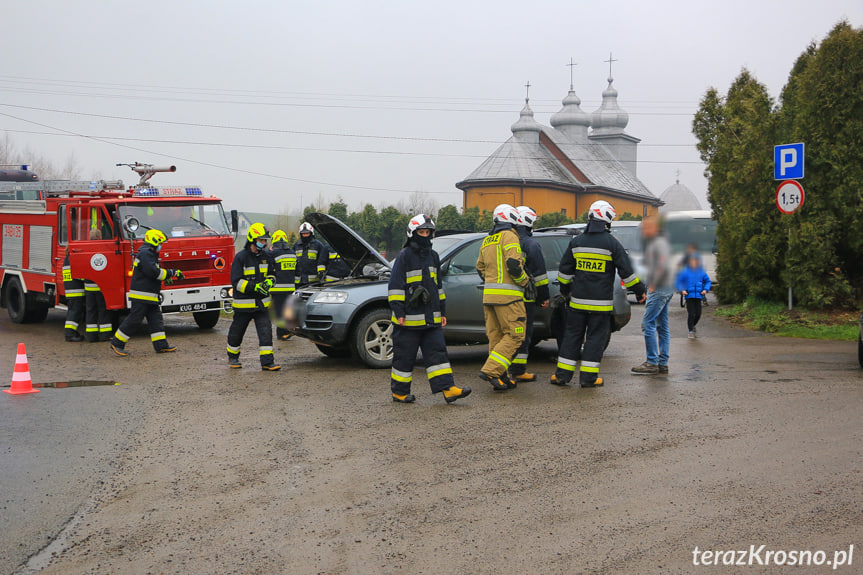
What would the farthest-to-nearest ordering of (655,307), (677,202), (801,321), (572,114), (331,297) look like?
(572,114)
(801,321)
(331,297)
(655,307)
(677,202)

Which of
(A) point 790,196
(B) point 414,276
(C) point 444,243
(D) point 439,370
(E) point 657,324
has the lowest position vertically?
(D) point 439,370

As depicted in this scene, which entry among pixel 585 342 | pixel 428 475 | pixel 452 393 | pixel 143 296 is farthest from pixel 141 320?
pixel 428 475

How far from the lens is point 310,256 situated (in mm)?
14195

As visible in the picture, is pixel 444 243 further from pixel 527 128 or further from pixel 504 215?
pixel 527 128

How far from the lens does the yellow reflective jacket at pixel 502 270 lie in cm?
856

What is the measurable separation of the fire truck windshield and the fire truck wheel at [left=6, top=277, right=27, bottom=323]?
4.02 m

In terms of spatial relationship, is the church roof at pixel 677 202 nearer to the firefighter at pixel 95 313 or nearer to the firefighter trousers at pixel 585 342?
the firefighter trousers at pixel 585 342

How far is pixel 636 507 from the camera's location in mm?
4961

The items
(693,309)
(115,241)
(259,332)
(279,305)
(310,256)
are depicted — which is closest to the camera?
(259,332)

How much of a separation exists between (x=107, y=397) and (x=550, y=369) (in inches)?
203

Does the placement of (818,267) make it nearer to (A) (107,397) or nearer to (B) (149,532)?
(A) (107,397)

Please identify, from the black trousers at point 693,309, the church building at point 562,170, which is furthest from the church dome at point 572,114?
the black trousers at point 693,309

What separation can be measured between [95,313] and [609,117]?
8929cm

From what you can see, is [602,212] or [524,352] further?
[524,352]
